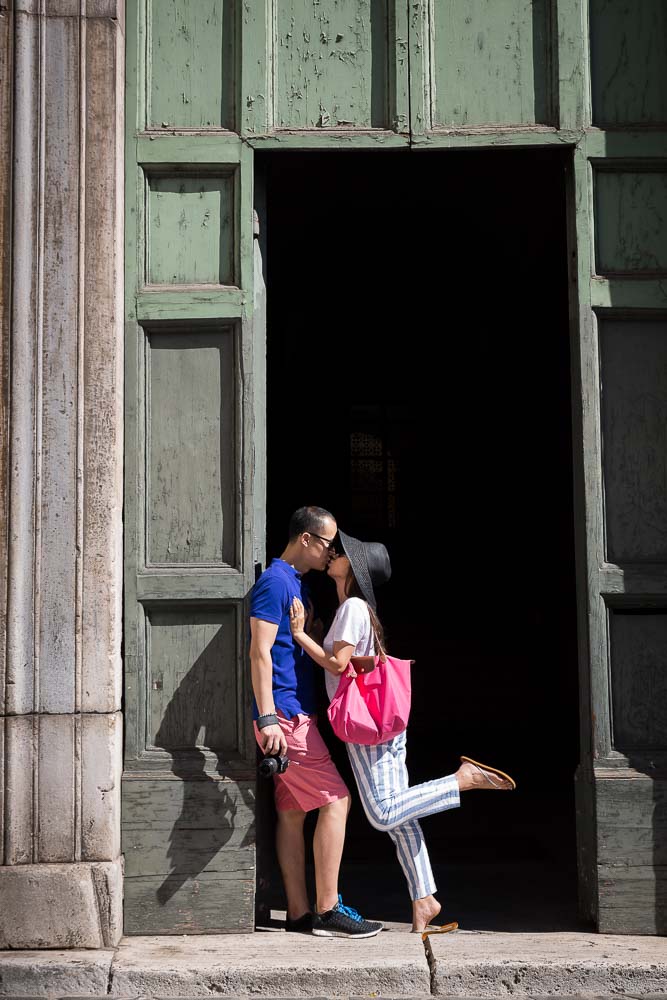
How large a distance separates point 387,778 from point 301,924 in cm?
81

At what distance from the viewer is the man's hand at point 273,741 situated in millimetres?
4664

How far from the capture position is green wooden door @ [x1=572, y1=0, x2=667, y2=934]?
15.9 feet

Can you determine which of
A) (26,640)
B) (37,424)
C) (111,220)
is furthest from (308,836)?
(111,220)

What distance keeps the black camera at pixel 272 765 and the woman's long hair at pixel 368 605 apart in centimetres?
68

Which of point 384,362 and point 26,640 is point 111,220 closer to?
point 26,640

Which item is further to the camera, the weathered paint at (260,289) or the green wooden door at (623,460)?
the weathered paint at (260,289)

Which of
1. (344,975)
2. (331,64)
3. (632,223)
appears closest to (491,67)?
(331,64)

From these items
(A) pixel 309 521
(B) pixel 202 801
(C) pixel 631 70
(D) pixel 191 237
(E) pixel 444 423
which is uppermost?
(C) pixel 631 70

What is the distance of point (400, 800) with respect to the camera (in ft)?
15.9

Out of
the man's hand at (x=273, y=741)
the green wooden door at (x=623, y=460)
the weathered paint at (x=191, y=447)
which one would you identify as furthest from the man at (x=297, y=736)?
the green wooden door at (x=623, y=460)

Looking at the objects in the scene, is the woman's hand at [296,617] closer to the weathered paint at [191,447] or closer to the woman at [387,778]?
the woman at [387,778]

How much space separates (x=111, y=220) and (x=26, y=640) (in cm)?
199

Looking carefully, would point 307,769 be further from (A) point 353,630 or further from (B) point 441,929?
(B) point 441,929

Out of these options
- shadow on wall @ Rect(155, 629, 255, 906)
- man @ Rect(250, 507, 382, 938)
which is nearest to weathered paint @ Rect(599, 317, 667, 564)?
man @ Rect(250, 507, 382, 938)
